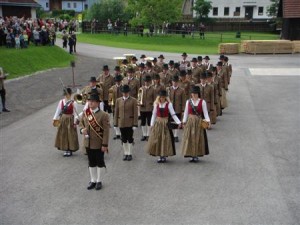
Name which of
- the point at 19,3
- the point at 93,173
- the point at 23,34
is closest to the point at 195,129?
the point at 93,173

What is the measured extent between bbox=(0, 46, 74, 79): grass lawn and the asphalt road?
39.4ft

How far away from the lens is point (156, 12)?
54938 mm

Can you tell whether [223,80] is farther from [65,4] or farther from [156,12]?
[65,4]

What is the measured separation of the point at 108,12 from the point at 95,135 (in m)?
55.9

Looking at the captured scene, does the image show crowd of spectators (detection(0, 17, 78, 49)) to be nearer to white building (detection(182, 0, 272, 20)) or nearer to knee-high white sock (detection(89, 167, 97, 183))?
knee-high white sock (detection(89, 167, 97, 183))

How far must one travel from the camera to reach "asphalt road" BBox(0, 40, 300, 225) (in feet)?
29.5

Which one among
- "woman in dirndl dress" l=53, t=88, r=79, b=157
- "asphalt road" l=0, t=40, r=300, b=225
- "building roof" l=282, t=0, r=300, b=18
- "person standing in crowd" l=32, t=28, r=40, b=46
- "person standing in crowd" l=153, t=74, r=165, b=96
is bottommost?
"asphalt road" l=0, t=40, r=300, b=225

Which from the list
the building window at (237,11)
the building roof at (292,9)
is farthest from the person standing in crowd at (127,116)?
the building window at (237,11)

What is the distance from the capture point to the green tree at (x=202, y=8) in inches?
2655

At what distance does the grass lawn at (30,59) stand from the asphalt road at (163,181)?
1202 cm

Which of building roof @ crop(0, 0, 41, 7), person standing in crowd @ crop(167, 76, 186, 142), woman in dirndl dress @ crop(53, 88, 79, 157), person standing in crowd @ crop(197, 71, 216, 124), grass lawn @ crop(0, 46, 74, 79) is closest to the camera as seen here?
woman in dirndl dress @ crop(53, 88, 79, 157)

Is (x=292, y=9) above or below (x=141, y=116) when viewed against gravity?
above

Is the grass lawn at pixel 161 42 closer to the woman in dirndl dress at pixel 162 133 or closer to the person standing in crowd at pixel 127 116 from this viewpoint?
the person standing in crowd at pixel 127 116

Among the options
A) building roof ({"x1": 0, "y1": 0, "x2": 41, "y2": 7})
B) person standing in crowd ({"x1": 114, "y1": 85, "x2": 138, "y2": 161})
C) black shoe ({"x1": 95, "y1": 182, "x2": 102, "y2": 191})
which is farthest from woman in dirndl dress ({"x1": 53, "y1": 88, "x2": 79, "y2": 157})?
building roof ({"x1": 0, "y1": 0, "x2": 41, "y2": 7})
